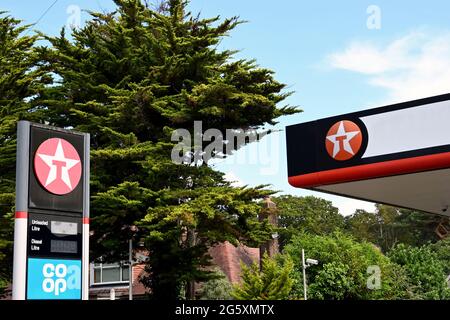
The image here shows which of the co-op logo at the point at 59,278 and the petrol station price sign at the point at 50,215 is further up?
the petrol station price sign at the point at 50,215

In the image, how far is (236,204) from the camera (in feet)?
93.7

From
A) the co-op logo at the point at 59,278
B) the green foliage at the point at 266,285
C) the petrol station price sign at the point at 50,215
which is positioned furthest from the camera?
the green foliage at the point at 266,285

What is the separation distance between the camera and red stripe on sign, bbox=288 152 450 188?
40.8 ft

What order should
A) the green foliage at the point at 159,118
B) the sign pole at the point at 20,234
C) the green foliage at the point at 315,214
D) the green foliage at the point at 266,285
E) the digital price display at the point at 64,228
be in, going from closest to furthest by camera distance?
the sign pole at the point at 20,234 < the digital price display at the point at 64,228 < the green foliage at the point at 159,118 < the green foliage at the point at 266,285 < the green foliage at the point at 315,214

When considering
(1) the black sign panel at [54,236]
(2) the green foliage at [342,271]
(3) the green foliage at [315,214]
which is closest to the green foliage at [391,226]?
(3) the green foliage at [315,214]

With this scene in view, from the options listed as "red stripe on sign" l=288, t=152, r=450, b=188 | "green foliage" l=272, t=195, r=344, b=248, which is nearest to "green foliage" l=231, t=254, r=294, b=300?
"red stripe on sign" l=288, t=152, r=450, b=188

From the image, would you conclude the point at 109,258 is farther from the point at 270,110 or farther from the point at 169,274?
the point at 270,110

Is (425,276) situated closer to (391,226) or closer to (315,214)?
(315,214)

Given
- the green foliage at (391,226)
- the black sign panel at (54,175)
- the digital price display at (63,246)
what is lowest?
the digital price display at (63,246)

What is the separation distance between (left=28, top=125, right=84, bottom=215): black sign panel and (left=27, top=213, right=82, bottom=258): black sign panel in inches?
6.6

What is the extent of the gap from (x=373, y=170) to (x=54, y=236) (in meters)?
5.59

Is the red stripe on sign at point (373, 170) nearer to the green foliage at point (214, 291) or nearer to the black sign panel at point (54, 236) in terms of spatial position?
the black sign panel at point (54, 236)

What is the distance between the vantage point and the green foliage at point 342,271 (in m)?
48.2
